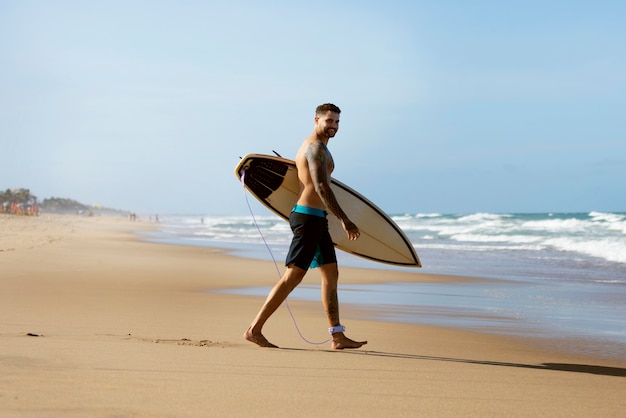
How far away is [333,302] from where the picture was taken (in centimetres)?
496

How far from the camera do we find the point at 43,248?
14688 mm

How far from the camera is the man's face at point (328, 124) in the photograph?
476 centimetres

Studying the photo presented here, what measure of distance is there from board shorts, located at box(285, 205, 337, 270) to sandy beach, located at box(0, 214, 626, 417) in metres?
0.59

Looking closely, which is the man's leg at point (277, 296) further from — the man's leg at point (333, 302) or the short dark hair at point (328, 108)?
the short dark hair at point (328, 108)

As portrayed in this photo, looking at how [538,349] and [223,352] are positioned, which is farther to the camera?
[538,349]

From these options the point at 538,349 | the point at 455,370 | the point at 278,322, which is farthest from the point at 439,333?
the point at 455,370

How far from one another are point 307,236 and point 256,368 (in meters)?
1.07

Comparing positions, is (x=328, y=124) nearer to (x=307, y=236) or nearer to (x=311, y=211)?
(x=311, y=211)

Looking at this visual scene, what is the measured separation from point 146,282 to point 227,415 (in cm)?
671

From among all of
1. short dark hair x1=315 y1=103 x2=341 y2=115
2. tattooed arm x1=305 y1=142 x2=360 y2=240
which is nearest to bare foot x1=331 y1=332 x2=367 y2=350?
tattooed arm x1=305 y1=142 x2=360 y2=240

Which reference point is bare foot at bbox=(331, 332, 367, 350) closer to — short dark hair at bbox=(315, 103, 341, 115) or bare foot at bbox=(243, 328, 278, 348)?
bare foot at bbox=(243, 328, 278, 348)

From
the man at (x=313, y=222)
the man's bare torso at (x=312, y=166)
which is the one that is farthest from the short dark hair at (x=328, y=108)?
the man's bare torso at (x=312, y=166)

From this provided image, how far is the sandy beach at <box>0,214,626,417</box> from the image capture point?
3.15m

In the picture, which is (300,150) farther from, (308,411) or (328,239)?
(308,411)
